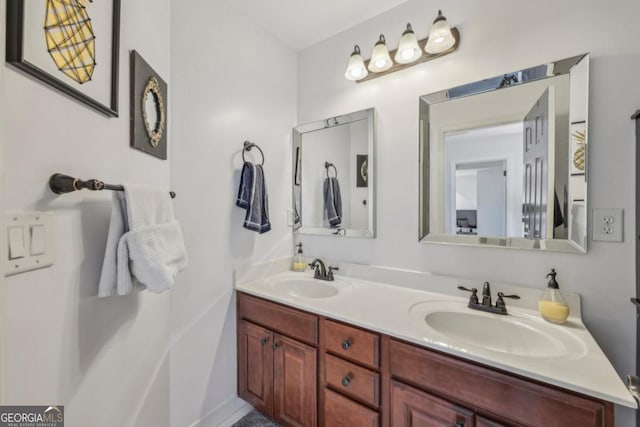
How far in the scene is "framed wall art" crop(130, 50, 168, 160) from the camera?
0.97 m

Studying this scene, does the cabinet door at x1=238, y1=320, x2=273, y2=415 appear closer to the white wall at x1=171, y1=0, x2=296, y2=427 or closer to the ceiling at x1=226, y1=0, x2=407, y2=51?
the white wall at x1=171, y1=0, x2=296, y2=427

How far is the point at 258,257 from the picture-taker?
1773mm

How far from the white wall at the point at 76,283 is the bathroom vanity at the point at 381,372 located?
553mm

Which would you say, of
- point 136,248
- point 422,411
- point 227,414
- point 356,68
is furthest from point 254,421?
point 356,68

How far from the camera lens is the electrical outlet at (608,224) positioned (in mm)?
1052

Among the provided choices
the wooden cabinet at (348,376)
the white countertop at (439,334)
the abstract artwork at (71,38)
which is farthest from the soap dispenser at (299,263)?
the abstract artwork at (71,38)

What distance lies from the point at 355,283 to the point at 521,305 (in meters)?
0.84

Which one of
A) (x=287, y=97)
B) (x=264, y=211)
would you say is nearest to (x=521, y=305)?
(x=264, y=211)

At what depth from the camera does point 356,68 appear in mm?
1632

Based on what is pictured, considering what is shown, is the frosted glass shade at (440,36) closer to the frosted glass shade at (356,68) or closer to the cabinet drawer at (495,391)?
the frosted glass shade at (356,68)

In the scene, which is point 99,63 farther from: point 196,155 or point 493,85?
point 493,85

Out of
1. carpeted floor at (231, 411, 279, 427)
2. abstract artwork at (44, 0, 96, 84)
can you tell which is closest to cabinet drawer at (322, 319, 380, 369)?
carpeted floor at (231, 411, 279, 427)

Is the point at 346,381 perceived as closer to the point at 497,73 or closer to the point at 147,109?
the point at 147,109

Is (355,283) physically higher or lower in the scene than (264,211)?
lower
